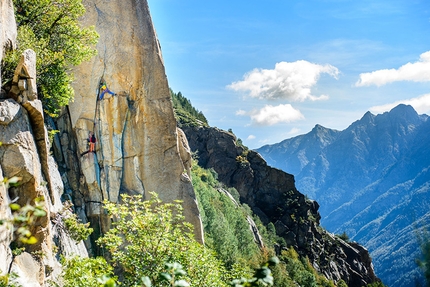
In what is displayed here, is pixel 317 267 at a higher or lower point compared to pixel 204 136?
lower

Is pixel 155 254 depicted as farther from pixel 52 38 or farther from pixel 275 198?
pixel 275 198

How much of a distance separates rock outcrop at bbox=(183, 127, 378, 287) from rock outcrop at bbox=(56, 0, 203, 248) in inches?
3078

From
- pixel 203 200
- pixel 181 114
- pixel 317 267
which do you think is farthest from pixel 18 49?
pixel 181 114

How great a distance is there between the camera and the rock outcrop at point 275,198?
355 ft

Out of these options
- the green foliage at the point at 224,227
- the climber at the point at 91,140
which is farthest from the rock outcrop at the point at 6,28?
the green foliage at the point at 224,227

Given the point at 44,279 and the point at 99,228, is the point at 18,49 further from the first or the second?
the point at 99,228

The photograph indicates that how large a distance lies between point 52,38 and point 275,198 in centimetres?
9761

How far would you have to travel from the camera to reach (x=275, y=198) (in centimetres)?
11412

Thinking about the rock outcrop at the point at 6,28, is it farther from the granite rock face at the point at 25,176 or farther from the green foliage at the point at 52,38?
the granite rock face at the point at 25,176

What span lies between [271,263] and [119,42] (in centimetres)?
3087

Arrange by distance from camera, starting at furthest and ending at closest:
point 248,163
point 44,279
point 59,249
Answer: point 248,163 < point 59,249 < point 44,279

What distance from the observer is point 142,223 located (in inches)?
603

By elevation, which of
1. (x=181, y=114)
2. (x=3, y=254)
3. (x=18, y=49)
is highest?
(x=181, y=114)

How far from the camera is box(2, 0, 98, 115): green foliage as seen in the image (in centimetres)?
2133
